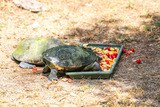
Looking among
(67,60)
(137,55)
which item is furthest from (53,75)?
(137,55)

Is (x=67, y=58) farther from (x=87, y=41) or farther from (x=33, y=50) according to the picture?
(x=87, y=41)

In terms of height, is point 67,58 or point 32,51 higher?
point 67,58

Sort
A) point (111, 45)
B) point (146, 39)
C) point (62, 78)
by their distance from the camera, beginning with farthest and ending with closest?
point (146, 39)
point (111, 45)
point (62, 78)

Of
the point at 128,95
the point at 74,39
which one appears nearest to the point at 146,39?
the point at 74,39

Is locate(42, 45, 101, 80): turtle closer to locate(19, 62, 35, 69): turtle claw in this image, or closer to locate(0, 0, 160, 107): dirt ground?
locate(0, 0, 160, 107): dirt ground

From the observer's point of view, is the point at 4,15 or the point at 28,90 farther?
the point at 4,15

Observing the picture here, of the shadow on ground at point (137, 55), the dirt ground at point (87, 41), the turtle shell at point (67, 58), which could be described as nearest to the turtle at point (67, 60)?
the turtle shell at point (67, 58)

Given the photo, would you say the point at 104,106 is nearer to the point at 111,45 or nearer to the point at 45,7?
the point at 111,45
